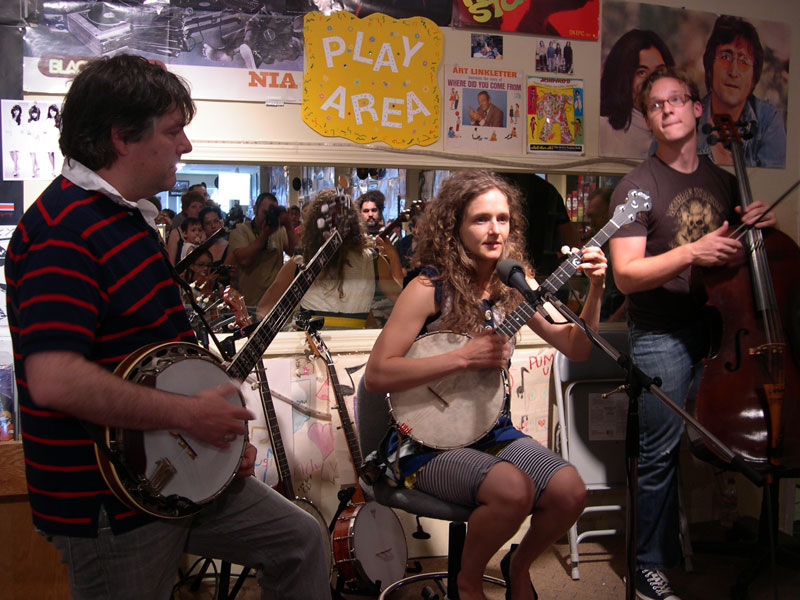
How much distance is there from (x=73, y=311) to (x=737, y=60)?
3.41 meters

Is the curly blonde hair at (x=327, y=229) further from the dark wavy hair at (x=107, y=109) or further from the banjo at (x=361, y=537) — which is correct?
the dark wavy hair at (x=107, y=109)

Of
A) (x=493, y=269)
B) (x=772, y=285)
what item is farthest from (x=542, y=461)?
(x=772, y=285)

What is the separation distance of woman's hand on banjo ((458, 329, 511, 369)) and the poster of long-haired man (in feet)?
5.16

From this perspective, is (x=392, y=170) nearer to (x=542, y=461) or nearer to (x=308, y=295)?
(x=308, y=295)

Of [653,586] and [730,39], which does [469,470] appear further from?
[730,39]

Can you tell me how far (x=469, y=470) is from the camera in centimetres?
204

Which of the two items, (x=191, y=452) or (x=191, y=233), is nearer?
(x=191, y=452)

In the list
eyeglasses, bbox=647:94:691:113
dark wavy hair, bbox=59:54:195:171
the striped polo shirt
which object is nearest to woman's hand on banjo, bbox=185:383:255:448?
the striped polo shirt

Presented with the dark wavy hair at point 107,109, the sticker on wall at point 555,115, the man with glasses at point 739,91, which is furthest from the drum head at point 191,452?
the man with glasses at point 739,91

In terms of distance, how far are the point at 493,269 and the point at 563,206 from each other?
3.50 ft

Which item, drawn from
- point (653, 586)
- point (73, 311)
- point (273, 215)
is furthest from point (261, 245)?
point (653, 586)

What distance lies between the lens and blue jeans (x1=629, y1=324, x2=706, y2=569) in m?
2.62

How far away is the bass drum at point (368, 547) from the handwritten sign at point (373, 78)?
5.23ft

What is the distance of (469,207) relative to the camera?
7.59ft
